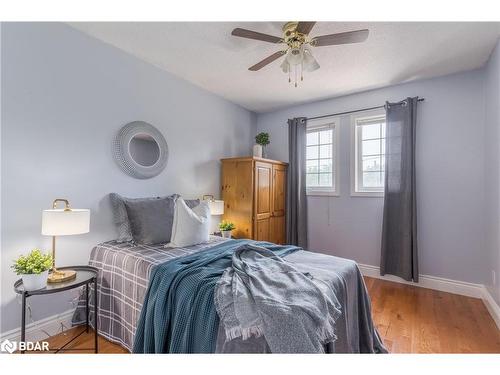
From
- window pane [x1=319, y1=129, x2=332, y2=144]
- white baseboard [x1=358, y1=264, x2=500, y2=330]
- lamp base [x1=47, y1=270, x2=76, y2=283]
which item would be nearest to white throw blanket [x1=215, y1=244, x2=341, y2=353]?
lamp base [x1=47, y1=270, x2=76, y2=283]

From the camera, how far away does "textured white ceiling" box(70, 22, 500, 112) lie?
204 centimetres

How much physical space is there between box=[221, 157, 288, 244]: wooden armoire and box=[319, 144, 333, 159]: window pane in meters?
0.66

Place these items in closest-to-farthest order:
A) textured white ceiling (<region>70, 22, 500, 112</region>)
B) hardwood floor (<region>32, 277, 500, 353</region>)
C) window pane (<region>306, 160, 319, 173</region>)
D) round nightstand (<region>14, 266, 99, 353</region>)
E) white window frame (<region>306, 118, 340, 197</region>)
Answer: round nightstand (<region>14, 266, 99, 353</region>) → hardwood floor (<region>32, 277, 500, 353</region>) → textured white ceiling (<region>70, 22, 500, 112</region>) → white window frame (<region>306, 118, 340, 197</region>) → window pane (<region>306, 160, 319, 173</region>)

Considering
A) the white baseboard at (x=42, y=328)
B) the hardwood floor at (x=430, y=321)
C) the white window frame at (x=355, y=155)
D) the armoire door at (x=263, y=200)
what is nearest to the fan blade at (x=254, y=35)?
the armoire door at (x=263, y=200)

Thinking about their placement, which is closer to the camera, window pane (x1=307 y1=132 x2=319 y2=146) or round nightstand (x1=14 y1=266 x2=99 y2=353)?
round nightstand (x1=14 y1=266 x2=99 y2=353)

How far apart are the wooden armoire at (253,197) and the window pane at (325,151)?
657 millimetres

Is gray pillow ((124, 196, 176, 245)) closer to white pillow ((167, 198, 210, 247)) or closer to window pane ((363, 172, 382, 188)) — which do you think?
white pillow ((167, 198, 210, 247))

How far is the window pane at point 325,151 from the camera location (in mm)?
3670

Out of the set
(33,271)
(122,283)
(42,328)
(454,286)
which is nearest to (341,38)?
(122,283)

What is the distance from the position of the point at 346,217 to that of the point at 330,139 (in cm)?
116

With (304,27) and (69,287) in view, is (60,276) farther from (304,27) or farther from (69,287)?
(304,27)

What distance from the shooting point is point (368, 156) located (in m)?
3.39

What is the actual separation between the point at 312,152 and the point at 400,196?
4.46ft
